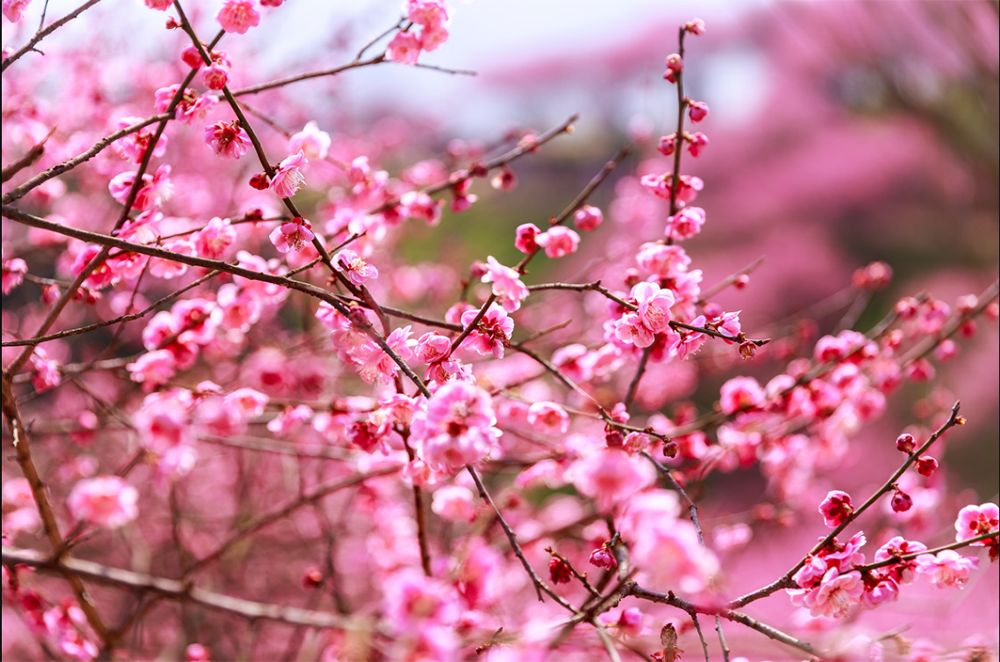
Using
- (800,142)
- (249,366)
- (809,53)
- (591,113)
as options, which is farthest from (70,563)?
(591,113)

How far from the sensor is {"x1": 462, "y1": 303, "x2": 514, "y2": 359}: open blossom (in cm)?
115

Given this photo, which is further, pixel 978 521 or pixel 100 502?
pixel 978 521

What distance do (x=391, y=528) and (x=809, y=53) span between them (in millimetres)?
6041

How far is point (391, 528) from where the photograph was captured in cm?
280

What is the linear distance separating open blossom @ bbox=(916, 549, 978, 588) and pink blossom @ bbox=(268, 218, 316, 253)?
3.48 ft

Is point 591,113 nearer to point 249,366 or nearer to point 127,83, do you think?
point 127,83

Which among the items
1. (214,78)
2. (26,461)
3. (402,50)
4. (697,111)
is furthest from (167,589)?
(697,111)

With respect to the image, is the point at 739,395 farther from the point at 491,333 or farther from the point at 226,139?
the point at 226,139

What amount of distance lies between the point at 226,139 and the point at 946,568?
1.29m

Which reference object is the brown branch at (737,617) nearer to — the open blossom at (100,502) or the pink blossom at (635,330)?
the pink blossom at (635,330)

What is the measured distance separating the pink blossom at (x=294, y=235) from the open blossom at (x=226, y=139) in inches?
5.7

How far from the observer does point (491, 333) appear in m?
1.15

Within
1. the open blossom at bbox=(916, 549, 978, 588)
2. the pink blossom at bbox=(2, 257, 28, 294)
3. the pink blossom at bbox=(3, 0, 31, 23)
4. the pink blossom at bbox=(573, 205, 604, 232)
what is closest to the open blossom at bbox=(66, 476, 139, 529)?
the pink blossom at bbox=(2, 257, 28, 294)

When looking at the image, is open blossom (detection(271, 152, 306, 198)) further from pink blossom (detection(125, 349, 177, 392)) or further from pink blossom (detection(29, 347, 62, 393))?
pink blossom (detection(29, 347, 62, 393))
